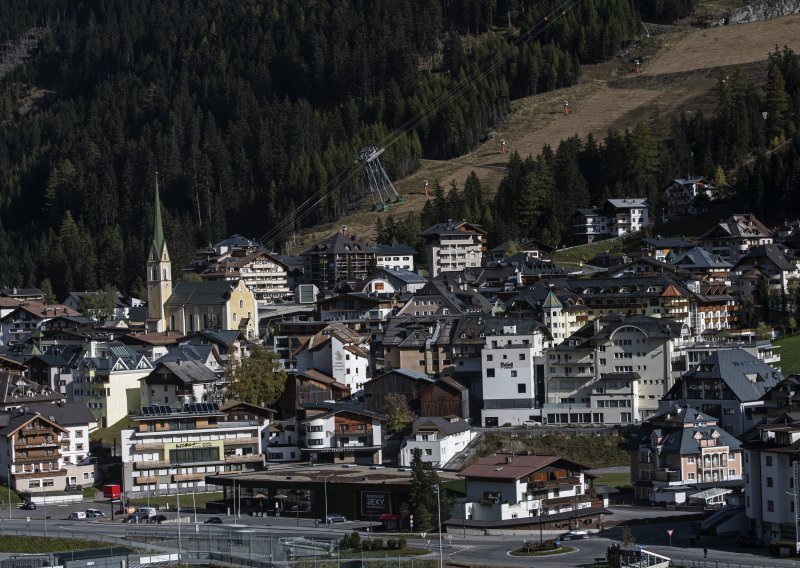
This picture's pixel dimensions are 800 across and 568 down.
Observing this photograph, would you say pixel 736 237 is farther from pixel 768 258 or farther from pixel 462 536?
pixel 462 536

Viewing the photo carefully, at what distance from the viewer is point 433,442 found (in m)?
74.9

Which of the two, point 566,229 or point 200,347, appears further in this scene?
point 566,229

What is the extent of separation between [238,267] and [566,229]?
25.8 m

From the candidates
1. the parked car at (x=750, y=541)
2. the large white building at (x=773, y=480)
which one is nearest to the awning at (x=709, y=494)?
the large white building at (x=773, y=480)

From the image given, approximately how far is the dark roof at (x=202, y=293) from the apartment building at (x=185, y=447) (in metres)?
29.2

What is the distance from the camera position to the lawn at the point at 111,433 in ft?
277

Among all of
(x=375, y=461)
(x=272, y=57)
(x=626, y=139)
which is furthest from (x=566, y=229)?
(x=272, y=57)

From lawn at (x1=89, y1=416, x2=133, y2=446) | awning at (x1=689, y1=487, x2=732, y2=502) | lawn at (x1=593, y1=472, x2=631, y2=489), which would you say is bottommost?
awning at (x1=689, y1=487, x2=732, y2=502)

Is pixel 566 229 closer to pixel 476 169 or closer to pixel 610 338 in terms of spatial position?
pixel 476 169

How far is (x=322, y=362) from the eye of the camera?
89.5 metres

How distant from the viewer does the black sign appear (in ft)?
213

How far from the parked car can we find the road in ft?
1.17

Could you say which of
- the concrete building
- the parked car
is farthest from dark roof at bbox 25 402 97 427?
the parked car

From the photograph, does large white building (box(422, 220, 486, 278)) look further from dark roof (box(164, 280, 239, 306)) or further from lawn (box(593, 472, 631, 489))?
lawn (box(593, 472, 631, 489))
